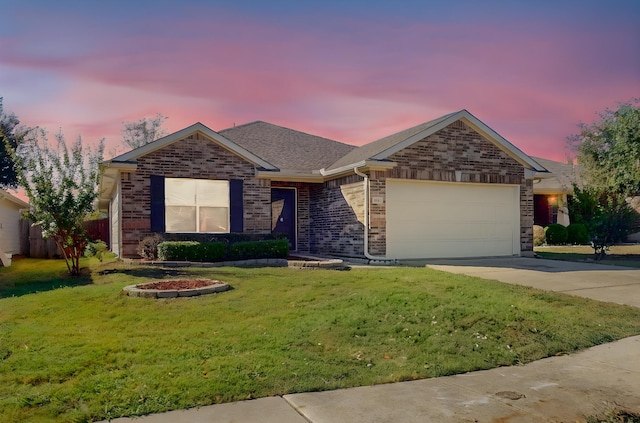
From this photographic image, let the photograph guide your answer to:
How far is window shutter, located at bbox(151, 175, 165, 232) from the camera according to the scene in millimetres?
14242

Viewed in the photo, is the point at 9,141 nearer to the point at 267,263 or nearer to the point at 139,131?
the point at 139,131

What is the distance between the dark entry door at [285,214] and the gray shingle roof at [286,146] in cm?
117

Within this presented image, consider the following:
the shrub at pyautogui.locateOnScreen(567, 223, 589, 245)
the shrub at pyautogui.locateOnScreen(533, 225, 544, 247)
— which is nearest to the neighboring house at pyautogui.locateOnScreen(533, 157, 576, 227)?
the shrub at pyautogui.locateOnScreen(567, 223, 589, 245)

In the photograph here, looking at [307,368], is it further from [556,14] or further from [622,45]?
[622,45]

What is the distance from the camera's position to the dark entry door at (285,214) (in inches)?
714

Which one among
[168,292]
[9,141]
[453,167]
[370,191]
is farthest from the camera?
[9,141]

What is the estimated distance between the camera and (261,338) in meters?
6.17

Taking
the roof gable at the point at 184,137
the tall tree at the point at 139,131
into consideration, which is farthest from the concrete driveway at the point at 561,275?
the tall tree at the point at 139,131

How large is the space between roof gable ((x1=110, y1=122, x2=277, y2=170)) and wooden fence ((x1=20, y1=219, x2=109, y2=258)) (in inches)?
231

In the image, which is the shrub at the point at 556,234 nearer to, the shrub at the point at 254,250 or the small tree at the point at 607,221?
the small tree at the point at 607,221

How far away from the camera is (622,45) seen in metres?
12.7

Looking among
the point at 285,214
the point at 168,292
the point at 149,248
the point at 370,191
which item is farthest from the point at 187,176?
the point at 168,292

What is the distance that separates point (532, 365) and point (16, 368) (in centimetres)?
557

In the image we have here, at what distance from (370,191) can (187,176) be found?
5472mm
